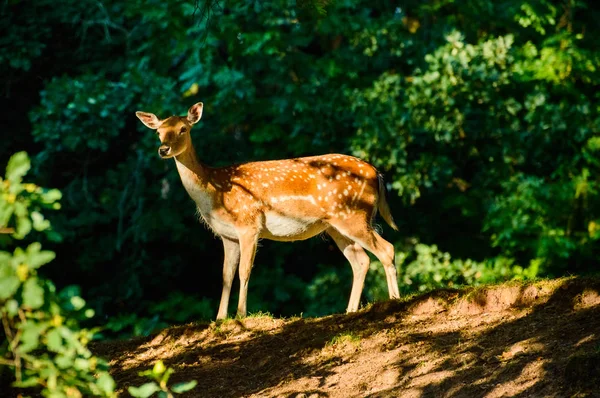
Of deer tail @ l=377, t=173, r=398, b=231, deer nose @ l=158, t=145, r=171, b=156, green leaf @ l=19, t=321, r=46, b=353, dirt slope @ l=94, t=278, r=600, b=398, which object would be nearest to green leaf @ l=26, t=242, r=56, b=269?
green leaf @ l=19, t=321, r=46, b=353

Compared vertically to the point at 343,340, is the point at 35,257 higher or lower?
higher

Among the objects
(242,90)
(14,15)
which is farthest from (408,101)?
(14,15)

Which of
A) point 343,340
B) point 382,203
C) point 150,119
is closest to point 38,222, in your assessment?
point 343,340

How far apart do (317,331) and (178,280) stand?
9317 millimetres

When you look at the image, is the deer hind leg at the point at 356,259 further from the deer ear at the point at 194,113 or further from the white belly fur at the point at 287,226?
the deer ear at the point at 194,113

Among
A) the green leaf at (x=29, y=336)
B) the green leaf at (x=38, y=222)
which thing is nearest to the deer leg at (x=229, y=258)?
the green leaf at (x=38, y=222)

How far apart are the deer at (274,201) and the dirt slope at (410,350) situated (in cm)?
127

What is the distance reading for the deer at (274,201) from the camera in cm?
892

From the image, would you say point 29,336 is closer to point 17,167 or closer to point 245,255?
point 17,167

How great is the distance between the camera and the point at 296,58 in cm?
1469

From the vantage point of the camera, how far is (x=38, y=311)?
3.71 metres

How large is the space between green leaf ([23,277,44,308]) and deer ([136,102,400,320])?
17.5 ft

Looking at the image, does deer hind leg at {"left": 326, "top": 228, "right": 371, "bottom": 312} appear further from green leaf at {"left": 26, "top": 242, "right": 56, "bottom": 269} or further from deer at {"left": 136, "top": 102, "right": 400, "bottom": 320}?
green leaf at {"left": 26, "top": 242, "right": 56, "bottom": 269}

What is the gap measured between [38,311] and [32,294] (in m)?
0.24
